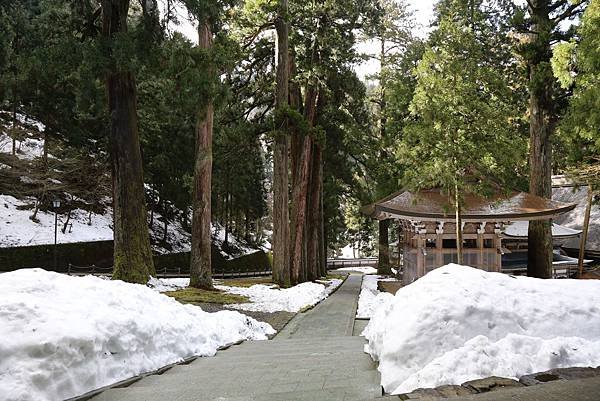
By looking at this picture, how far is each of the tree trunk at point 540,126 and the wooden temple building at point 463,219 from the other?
1.06m

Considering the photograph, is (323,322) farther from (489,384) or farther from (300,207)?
(300,207)

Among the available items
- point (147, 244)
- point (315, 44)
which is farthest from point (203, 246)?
point (315, 44)

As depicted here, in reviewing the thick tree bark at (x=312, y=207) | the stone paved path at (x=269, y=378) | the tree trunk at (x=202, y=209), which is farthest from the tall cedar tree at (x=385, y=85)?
the stone paved path at (x=269, y=378)

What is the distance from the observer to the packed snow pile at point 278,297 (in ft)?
44.3

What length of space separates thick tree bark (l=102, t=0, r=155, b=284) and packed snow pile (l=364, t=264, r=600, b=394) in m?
7.81

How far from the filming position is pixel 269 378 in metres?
4.82

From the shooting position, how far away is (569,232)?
989 inches

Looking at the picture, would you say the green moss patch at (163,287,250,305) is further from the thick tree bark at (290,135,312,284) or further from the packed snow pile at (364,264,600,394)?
the packed snow pile at (364,264,600,394)

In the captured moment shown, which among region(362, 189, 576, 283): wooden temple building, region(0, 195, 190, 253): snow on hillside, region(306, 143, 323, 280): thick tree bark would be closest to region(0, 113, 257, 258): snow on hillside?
region(0, 195, 190, 253): snow on hillside

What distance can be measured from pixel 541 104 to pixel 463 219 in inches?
208

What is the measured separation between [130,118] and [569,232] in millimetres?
23699

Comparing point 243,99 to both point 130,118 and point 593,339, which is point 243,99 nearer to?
point 130,118

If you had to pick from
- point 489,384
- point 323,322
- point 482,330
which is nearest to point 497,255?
point 323,322

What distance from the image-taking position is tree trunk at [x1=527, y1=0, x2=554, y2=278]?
54.2 ft
